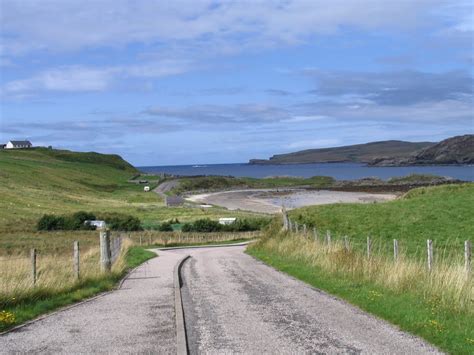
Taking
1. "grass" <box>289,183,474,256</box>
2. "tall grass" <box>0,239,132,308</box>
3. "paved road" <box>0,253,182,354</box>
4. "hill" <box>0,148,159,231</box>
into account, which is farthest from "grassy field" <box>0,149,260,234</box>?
"paved road" <box>0,253,182,354</box>

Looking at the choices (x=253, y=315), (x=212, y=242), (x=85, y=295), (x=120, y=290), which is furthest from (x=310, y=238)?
(x=212, y=242)

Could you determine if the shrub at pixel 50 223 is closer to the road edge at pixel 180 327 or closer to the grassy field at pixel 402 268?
the grassy field at pixel 402 268

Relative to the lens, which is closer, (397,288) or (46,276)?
(397,288)

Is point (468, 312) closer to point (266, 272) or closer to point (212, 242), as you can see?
point (266, 272)

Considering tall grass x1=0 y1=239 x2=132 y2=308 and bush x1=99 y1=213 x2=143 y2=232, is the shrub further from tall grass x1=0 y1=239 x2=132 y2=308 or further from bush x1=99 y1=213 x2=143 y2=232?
tall grass x1=0 y1=239 x2=132 y2=308

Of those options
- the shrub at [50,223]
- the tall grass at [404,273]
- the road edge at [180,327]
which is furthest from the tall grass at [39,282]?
the shrub at [50,223]

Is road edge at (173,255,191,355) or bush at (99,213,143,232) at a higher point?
road edge at (173,255,191,355)

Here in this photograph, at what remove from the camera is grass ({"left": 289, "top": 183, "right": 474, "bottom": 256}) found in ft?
99.1

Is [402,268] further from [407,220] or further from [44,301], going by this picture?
[407,220]

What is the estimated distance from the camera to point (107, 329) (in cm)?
1106

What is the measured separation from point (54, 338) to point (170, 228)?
56212mm

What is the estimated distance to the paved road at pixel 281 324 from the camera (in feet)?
30.2

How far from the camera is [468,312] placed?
10.8 meters

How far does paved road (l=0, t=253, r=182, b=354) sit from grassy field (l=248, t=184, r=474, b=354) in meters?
3.92
